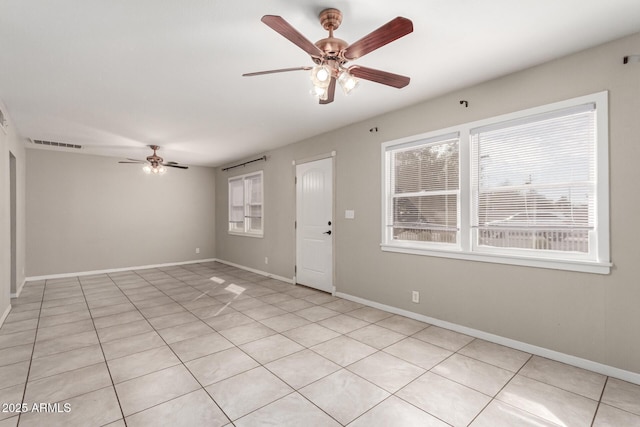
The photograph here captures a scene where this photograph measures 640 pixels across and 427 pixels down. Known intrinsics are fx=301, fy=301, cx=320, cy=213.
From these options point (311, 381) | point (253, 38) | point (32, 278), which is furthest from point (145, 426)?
point (32, 278)

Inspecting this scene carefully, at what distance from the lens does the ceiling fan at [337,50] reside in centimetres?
159

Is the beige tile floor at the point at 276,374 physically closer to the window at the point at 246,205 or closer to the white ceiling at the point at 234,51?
the white ceiling at the point at 234,51

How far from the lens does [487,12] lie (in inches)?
77.3

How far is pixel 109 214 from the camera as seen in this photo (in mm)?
6406

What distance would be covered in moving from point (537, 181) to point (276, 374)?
2.76 metres

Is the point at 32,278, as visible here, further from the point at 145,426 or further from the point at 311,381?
the point at 311,381

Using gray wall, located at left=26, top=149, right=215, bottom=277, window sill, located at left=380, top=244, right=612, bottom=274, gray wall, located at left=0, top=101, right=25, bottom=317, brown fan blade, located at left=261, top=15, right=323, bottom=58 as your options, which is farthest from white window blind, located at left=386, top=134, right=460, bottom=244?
gray wall, located at left=26, top=149, right=215, bottom=277

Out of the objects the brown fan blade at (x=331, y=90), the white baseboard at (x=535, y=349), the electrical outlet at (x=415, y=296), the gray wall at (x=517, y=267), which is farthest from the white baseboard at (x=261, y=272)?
the brown fan blade at (x=331, y=90)

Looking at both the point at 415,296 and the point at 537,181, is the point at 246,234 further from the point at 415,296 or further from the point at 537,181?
the point at 537,181

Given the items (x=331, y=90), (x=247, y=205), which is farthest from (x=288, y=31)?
(x=247, y=205)

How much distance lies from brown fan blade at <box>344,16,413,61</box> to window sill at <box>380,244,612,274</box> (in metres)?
2.25

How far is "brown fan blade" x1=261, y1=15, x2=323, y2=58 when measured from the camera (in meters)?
1.45

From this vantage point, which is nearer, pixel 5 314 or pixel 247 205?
pixel 5 314

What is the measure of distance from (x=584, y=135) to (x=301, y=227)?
3817 millimetres
